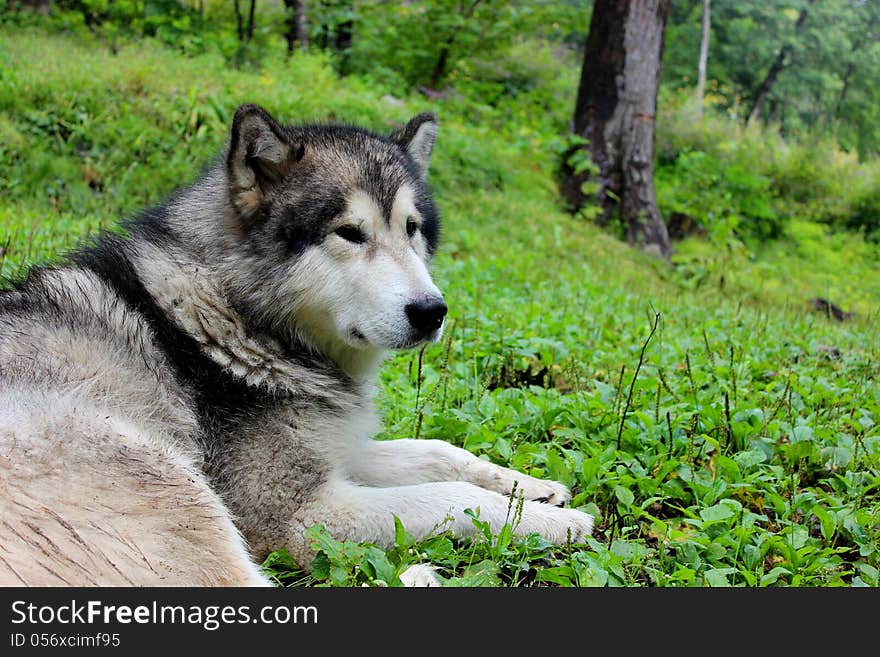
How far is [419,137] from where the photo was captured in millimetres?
4359

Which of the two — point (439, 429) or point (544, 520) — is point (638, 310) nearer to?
point (439, 429)

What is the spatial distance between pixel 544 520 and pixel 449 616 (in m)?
0.77

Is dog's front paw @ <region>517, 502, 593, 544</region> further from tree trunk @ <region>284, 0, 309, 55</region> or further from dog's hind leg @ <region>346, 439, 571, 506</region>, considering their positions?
tree trunk @ <region>284, 0, 309, 55</region>

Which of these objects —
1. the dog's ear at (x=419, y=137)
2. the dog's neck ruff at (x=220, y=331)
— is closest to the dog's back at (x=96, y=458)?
the dog's neck ruff at (x=220, y=331)

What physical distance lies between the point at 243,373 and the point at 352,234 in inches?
30.5

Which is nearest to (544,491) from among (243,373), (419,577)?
(419,577)

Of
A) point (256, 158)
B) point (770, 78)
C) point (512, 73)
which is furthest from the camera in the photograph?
point (770, 78)

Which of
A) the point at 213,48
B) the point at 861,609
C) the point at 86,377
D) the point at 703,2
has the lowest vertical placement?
the point at 861,609

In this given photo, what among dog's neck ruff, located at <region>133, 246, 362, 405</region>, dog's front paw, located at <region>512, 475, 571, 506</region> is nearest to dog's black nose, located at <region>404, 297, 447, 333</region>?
dog's neck ruff, located at <region>133, 246, 362, 405</region>

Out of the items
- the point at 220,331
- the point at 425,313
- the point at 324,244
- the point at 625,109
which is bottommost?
the point at 220,331

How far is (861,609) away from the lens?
109 inches

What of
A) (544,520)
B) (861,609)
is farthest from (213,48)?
(861,609)

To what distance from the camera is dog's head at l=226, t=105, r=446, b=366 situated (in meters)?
3.44

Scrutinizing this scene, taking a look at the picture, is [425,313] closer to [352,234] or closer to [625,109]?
[352,234]
